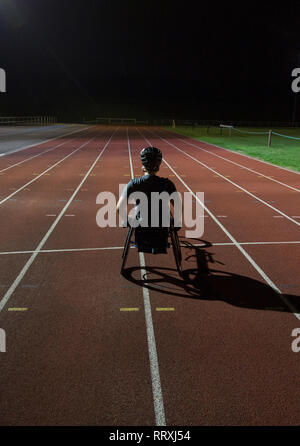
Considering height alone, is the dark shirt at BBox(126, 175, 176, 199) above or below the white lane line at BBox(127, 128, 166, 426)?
above

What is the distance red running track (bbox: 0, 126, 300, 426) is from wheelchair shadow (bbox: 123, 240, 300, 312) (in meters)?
0.02

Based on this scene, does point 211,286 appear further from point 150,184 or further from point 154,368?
point 154,368

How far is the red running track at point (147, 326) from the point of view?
2.75m

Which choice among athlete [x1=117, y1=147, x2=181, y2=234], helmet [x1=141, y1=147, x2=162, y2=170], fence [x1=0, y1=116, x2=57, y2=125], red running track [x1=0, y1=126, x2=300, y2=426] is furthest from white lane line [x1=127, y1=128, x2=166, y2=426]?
fence [x1=0, y1=116, x2=57, y2=125]

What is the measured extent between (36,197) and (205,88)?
7904cm

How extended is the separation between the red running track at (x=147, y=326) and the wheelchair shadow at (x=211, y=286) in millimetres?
21

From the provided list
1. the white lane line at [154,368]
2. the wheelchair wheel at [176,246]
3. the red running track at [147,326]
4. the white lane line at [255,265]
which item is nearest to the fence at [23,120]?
the white lane line at [255,265]

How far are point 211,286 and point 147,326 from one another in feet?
3.94

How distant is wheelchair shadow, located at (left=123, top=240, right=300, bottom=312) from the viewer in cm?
430

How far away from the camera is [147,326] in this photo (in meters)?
3.77

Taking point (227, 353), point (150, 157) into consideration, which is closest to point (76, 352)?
point (227, 353)

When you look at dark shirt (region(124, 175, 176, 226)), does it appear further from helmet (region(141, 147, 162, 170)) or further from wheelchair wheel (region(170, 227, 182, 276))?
wheelchair wheel (region(170, 227, 182, 276))

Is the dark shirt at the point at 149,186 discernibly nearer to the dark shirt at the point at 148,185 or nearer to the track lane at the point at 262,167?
the dark shirt at the point at 148,185
